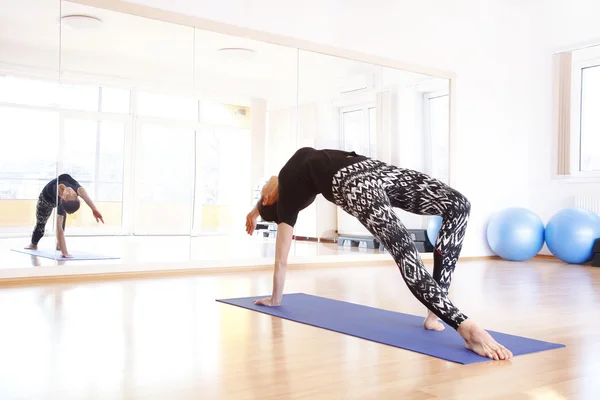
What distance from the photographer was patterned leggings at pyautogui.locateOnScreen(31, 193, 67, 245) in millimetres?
4465

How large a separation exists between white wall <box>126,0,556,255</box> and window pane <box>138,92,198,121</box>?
1663 mm

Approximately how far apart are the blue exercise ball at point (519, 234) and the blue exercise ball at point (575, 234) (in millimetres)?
228

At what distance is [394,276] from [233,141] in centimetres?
187

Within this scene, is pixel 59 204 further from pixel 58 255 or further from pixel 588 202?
pixel 588 202

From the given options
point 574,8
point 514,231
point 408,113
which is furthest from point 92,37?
point 574,8

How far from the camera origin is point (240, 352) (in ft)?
7.63

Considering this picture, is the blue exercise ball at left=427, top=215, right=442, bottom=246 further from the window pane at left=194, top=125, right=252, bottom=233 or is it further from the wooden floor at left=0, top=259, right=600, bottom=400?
the wooden floor at left=0, top=259, right=600, bottom=400

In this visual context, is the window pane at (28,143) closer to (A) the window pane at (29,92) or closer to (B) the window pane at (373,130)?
(A) the window pane at (29,92)

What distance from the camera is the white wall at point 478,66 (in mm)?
6605

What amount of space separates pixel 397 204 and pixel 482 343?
726 mm

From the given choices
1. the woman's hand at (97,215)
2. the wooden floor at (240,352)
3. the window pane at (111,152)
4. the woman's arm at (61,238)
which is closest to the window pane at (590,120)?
the wooden floor at (240,352)

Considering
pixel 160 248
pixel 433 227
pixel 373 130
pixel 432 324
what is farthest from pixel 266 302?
pixel 433 227

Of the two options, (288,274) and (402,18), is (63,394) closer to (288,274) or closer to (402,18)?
(288,274)

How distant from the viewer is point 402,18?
684 cm
